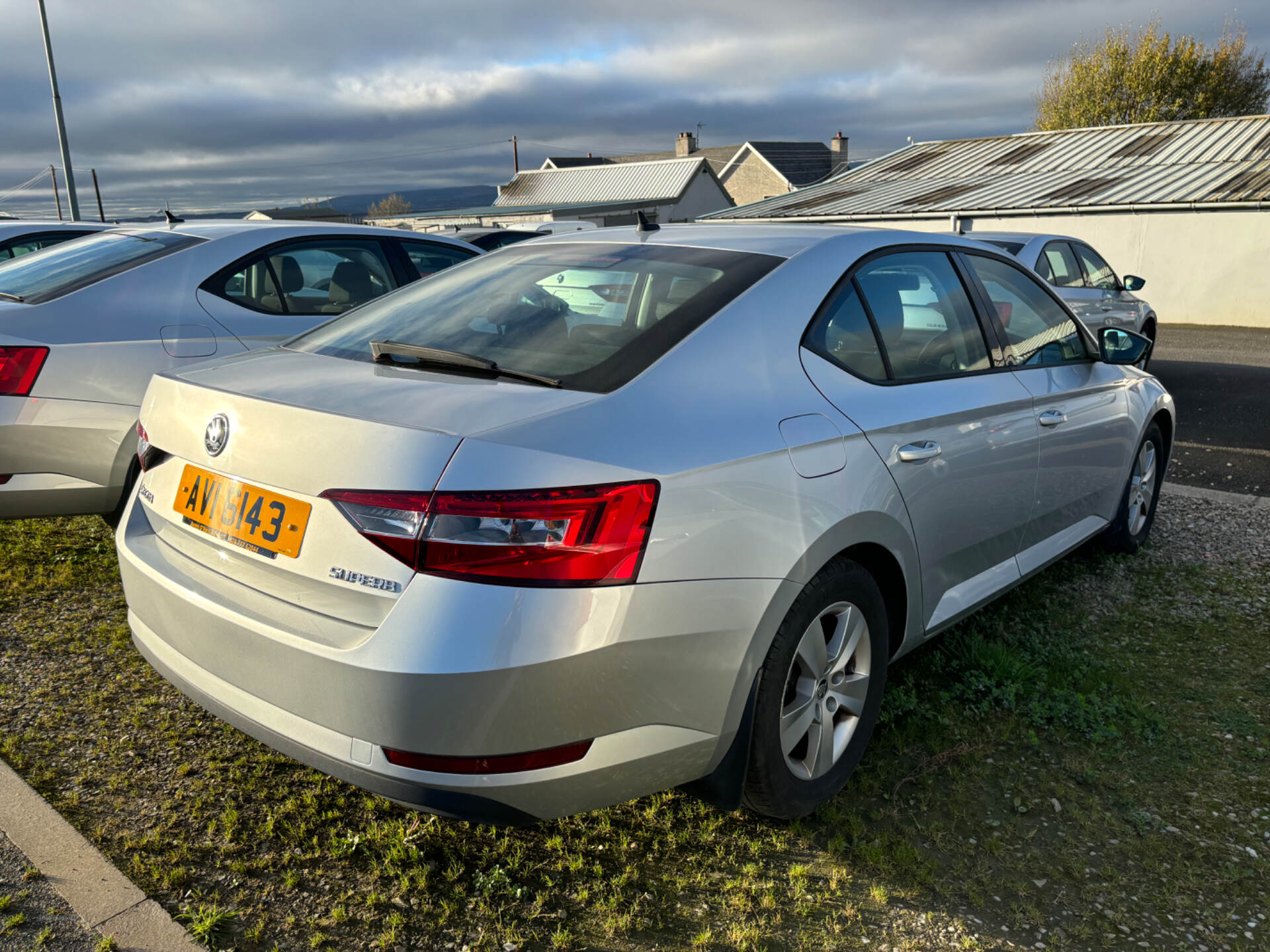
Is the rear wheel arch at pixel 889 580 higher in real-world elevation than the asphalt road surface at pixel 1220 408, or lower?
higher

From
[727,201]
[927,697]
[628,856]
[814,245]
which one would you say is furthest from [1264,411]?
[727,201]

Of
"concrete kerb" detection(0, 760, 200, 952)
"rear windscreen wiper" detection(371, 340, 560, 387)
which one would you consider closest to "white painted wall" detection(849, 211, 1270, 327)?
"rear windscreen wiper" detection(371, 340, 560, 387)

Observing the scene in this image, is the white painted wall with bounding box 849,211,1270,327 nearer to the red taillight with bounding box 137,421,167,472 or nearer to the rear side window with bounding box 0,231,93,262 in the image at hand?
the rear side window with bounding box 0,231,93,262

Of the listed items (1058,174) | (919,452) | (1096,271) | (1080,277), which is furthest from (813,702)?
(1058,174)

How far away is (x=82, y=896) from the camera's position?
2.30 meters

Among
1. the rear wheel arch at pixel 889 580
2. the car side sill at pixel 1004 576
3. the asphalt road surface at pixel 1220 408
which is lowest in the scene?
the asphalt road surface at pixel 1220 408

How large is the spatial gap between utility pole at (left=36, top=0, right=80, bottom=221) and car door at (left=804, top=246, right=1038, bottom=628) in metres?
20.2

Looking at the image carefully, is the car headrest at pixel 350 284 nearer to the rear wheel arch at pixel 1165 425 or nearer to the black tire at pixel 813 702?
the black tire at pixel 813 702

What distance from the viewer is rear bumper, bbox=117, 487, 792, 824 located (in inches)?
74.7

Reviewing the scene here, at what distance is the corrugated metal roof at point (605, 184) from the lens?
167 ft

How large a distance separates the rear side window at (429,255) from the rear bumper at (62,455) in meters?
2.19

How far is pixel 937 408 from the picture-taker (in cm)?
301

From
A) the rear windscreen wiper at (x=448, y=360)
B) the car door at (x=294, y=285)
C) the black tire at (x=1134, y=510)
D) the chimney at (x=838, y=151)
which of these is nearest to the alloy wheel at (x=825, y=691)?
the rear windscreen wiper at (x=448, y=360)

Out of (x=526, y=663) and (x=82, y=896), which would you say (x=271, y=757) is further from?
(x=526, y=663)
